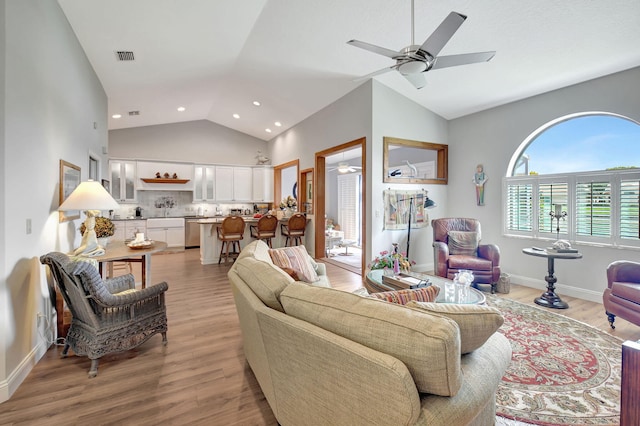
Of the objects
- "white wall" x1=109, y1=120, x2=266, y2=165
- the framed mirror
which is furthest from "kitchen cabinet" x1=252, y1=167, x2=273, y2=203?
the framed mirror

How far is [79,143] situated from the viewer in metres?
3.68

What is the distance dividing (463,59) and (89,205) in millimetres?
3646

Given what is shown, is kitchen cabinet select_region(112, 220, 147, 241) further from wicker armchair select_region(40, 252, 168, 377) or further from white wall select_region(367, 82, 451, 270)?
white wall select_region(367, 82, 451, 270)

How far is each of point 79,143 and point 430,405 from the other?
15.2 feet

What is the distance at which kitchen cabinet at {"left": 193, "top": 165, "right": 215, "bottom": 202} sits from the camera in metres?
8.39

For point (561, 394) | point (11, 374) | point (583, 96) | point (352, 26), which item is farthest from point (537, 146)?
point (11, 374)

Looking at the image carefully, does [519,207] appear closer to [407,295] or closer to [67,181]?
[407,295]

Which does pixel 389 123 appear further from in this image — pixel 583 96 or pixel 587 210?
pixel 587 210

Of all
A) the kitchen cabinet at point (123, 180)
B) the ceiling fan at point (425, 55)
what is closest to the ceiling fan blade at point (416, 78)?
the ceiling fan at point (425, 55)

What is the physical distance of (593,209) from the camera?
3.93 metres

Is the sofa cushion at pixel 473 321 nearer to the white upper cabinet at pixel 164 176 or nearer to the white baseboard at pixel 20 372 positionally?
the white baseboard at pixel 20 372

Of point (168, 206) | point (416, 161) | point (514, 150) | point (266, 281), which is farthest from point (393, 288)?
point (168, 206)

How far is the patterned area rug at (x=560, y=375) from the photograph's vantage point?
1792mm

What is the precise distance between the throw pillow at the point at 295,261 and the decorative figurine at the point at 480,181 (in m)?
3.57
